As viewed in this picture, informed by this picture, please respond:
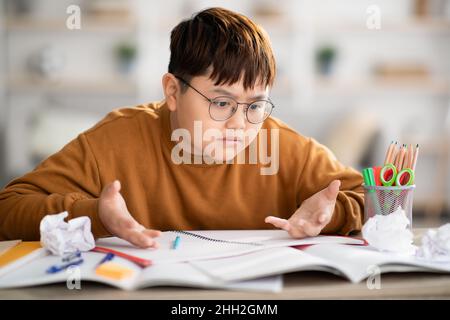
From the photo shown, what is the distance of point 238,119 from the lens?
112 cm

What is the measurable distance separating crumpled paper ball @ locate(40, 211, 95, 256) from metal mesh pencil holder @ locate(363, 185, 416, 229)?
1.48 ft

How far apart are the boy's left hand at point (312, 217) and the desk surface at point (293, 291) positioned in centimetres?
20

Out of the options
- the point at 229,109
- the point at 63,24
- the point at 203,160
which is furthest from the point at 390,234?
the point at 63,24

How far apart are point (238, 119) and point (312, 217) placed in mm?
251

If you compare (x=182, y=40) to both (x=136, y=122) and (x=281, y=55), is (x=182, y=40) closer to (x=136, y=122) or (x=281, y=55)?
(x=136, y=122)

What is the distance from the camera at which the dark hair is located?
113cm

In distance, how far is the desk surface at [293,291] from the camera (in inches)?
26.9

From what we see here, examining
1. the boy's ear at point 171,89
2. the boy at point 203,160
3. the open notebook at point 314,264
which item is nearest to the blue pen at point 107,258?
the open notebook at point 314,264

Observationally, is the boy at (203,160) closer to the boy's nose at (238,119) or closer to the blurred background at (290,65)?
the boy's nose at (238,119)

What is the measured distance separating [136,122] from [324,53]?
9.45 ft

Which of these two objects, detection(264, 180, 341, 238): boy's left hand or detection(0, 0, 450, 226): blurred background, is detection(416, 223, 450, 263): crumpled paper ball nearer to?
detection(264, 180, 341, 238): boy's left hand

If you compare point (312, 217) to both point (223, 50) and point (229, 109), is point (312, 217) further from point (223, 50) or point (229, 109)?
point (223, 50)

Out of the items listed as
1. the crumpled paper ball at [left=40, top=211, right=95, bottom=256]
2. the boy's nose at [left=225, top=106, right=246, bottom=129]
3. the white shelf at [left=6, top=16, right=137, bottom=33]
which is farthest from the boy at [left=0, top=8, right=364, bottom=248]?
the white shelf at [left=6, top=16, right=137, bottom=33]

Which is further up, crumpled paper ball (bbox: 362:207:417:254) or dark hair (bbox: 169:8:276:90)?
dark hair (bbox: 169:8:276:90)
